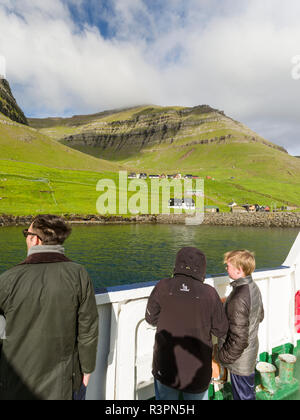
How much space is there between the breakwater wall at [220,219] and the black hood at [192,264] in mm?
73698

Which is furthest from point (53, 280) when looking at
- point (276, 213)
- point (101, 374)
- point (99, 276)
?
point (276, 213)

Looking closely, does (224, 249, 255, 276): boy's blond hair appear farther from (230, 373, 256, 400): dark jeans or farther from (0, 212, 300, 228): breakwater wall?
(0, 212, 300, 228): breakwater wall

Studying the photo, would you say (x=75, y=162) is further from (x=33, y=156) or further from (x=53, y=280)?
(x=53, y=280)

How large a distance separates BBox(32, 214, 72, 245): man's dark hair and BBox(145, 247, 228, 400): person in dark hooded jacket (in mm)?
1290

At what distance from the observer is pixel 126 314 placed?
3.76 m

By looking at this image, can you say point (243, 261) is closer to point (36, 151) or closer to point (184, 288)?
point (184, 288)

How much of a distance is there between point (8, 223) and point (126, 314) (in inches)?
2918

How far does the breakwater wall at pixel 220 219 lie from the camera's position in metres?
78.1

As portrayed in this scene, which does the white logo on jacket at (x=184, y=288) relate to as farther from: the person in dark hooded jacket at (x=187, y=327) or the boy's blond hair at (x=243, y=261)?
the boy's blond hair at (x=243, y=261)

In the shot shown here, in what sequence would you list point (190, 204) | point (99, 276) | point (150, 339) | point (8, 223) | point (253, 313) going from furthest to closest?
point (190, 204), point (8, 223), point (99, 276), point (150, 339), point (253, 313)

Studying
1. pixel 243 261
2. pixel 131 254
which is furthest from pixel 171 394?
pixel 131 254

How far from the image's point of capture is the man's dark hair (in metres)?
2.67

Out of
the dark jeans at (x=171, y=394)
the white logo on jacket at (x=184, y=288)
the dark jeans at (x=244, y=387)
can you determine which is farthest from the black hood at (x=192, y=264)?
the dark jeans at (x=244, y=387)

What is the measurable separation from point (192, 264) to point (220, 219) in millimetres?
87263
